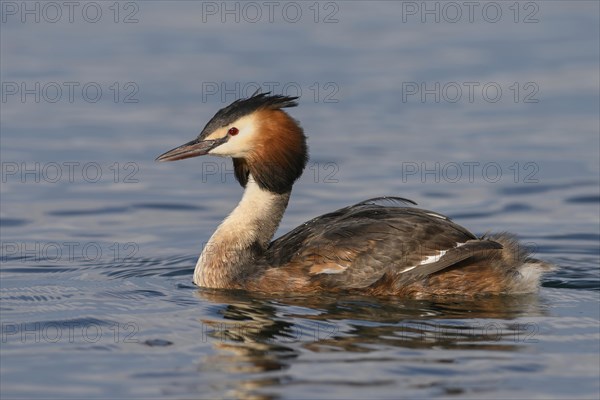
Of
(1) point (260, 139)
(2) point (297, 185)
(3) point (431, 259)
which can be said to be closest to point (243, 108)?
(1) point (260, 139)

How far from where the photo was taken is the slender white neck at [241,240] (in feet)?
36.4

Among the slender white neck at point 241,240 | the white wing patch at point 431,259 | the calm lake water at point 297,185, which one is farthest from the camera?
the slender white neck at point 241,240

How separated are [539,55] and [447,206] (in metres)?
5.39

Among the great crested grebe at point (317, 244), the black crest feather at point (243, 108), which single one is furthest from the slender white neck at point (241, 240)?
the black crest feather at point (243, 108)

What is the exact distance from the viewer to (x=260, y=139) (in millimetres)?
11164

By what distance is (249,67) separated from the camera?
1795 cm

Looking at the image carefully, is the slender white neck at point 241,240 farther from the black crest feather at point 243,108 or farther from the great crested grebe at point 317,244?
the black crest feather at point 243,108

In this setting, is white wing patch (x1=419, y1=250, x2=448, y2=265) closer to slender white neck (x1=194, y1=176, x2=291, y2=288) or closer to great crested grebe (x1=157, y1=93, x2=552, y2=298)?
great crested grebe (x1=157, y1=93, x2=552, y2=298)

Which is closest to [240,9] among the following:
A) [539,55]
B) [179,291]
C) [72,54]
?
[72,54]

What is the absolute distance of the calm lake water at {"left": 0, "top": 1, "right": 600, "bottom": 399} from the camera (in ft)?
28.7

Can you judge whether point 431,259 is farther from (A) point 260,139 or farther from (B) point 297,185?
(B) point 297,185

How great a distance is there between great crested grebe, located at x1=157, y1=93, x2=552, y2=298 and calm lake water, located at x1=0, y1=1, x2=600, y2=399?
0.73 ft

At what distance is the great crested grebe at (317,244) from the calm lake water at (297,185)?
223mm

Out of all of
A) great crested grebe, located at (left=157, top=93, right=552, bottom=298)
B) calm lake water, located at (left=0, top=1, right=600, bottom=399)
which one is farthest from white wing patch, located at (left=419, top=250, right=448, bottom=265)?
calm lake water, located at (left=0, top=1, right=600, bottom=399)
